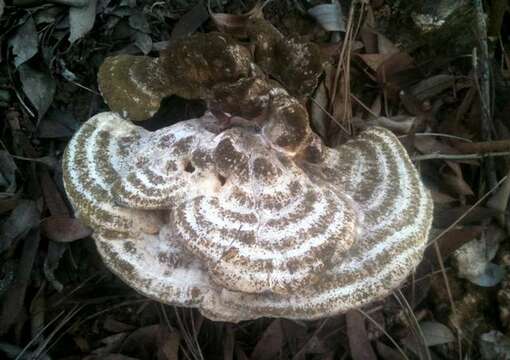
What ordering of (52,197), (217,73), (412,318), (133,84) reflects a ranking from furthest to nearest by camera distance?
(52,197), (412,318), (133,84), (217,73)

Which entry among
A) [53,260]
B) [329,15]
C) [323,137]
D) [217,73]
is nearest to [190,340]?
[53,260]

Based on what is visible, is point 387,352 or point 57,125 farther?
point 57,125

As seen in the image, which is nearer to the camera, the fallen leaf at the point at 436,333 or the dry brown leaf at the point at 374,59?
the fallen leaf at the point at 436,333

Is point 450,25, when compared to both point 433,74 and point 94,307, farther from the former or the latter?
point 94,307

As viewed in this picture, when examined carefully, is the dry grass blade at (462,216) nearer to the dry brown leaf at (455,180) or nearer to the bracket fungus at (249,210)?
the dry brown leaf at (455,180)

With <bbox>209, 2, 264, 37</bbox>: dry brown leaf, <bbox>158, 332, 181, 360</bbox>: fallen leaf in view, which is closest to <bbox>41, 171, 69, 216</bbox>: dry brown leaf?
<bbox>158, 332, 181, 360</bbox>: fallen leaf

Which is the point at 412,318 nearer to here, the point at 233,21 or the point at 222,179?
the point at 222,179

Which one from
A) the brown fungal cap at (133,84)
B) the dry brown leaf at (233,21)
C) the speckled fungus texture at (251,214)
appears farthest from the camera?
the dry brown leaf at (233,21)

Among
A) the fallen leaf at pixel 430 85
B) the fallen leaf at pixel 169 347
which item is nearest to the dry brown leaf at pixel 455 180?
the fallen leaf at pixel 430 85

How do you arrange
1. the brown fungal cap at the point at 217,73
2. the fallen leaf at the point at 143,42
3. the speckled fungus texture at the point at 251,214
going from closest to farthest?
the speckled fungus texture at the point at 251,214 < the brown fungal cap at the point at 217,73 < the fallen leaf at the point at 143,42
